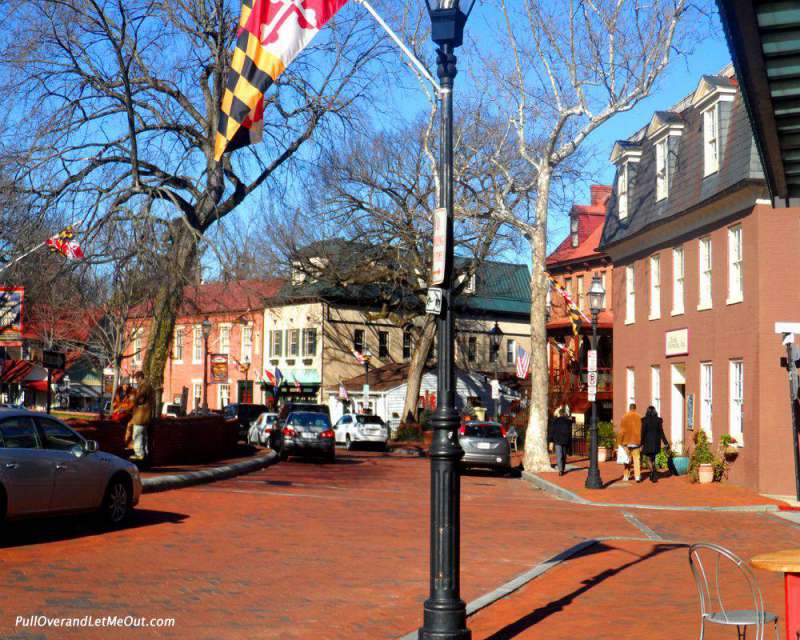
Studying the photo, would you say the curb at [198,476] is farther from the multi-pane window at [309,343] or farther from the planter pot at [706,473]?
the multi-pane window at [309,343]

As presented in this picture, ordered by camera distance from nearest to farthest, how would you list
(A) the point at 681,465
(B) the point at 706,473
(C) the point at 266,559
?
1. (C) the point at 266,559
2. (B) the point at 706,473
3. (A) the point at 681,465

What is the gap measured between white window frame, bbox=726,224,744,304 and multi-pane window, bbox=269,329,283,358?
43.8m

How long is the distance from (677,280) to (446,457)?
2230 cm

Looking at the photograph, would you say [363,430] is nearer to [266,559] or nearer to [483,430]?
[483,430]

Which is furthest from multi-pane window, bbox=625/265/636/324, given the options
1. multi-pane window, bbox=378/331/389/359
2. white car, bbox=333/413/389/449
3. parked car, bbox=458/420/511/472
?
multi-pane window, bbox=378/331/389/359

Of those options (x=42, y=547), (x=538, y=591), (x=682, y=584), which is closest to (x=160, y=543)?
(x=42, y=547)

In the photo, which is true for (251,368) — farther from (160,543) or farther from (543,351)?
(160,543)

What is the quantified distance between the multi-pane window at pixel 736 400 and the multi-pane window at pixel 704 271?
232 cm

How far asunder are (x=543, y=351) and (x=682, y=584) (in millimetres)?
17554

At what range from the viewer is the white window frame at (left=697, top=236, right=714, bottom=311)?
1045 inches

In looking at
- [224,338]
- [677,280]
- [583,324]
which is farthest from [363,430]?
[224,338]

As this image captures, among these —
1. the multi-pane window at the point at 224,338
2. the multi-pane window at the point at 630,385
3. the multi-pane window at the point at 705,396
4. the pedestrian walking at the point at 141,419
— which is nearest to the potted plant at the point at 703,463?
the multi-pane window at the point at 705,396

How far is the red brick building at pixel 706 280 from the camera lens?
23000 millimetres

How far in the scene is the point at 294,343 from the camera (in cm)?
6444
